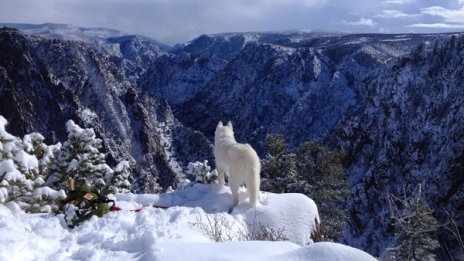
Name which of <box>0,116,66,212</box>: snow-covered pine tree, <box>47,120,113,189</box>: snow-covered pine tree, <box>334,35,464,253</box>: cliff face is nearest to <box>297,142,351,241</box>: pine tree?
<box>47,120,113,189</box>: snow-covered pine tree

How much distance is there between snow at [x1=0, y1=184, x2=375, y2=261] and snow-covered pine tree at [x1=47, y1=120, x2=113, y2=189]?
559cm

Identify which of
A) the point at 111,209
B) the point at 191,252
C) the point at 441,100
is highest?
the point at 191,252

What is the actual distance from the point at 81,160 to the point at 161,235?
32.5 ft

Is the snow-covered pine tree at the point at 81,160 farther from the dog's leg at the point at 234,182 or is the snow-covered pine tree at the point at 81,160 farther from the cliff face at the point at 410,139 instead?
the cliff face at the point at 410,139

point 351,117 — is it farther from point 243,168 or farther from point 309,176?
point 243,168

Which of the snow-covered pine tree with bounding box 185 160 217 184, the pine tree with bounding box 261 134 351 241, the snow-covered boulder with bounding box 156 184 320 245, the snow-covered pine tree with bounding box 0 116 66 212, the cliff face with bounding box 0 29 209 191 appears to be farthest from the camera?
the cliff face with bounding box 0 29 209 191

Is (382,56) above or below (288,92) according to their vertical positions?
above

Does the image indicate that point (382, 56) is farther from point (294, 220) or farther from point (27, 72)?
point (294, 220)

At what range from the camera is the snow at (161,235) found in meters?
4.95

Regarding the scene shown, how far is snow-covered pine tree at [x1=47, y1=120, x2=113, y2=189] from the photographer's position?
15.5m

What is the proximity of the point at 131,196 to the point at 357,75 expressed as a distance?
170551 mm

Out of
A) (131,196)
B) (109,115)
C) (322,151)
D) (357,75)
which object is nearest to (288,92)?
(357,75)

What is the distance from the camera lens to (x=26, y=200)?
10.4 meters

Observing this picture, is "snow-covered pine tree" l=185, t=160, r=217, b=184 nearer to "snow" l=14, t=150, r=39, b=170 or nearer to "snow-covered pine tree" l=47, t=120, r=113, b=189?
"snow-covered pine tree" l=47, t=120, r=113, b=189
